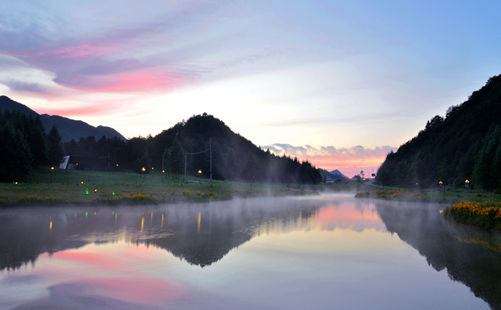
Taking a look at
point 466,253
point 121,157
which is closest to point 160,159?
point 121,157

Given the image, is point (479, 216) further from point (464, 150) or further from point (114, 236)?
point (464, 150)

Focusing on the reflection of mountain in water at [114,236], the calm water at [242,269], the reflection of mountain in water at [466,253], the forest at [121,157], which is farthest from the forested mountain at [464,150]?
the reflection of mountain in water at [114,236]

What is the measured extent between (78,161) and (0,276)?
128883 millimetres

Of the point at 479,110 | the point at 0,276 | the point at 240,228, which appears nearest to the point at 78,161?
the point at 240,228

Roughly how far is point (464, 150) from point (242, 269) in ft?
414

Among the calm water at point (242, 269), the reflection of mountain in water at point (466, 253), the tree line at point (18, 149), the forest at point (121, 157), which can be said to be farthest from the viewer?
the forest at point (121, 157)

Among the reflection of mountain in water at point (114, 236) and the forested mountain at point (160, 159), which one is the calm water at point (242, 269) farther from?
the forested mountain at point (160, 159)

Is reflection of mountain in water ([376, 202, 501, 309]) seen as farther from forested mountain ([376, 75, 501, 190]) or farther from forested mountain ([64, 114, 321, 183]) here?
forested mountain ([64, 114, 321, 183])

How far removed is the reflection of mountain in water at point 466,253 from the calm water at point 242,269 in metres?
0.04

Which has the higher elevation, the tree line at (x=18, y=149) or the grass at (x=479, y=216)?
the tree line at (x=18, y=149)

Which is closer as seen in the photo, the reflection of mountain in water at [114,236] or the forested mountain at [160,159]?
the reflection of mountain in water at [114,236]

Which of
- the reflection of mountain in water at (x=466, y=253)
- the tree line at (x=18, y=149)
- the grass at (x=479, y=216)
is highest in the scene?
the tree line at (x=18, y=149)

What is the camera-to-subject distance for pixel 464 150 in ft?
386

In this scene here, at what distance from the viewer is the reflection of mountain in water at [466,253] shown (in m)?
9.96
